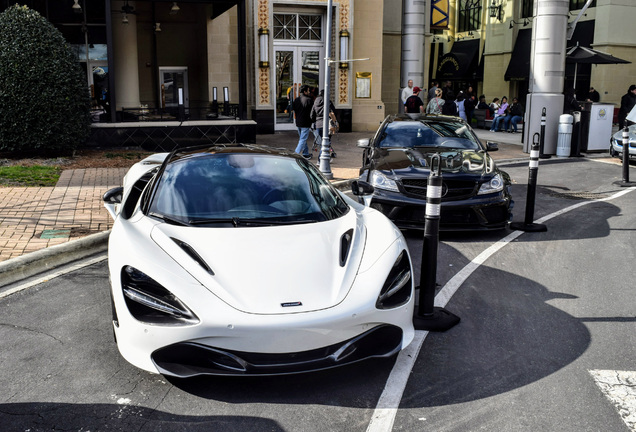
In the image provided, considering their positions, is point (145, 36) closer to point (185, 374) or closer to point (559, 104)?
point (559, 104)

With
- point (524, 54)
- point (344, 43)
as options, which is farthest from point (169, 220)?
point (524, 54)

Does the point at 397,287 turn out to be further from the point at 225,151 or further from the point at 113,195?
the point at 113,195

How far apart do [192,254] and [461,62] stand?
1607 inches

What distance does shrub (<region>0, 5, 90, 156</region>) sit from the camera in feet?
44.8

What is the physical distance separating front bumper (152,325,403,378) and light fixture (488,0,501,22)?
3829 centimetres

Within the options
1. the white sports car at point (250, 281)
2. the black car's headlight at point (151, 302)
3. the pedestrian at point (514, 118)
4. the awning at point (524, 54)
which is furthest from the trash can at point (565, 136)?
the awning at point (524, 54)

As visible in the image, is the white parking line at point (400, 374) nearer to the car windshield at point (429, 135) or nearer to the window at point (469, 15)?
the car windshield at point (429, 135)

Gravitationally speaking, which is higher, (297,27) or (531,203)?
(297,27)

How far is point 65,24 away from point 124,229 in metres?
21.1

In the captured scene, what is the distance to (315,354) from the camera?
3.84 metres

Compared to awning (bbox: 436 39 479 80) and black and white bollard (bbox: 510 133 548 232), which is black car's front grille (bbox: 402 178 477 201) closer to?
black and white bollard (bbox: 510 133 548 232)

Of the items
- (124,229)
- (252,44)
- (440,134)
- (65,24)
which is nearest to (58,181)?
(440,134)

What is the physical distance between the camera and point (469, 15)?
143ft

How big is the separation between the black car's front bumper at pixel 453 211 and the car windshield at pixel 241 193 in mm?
2644
